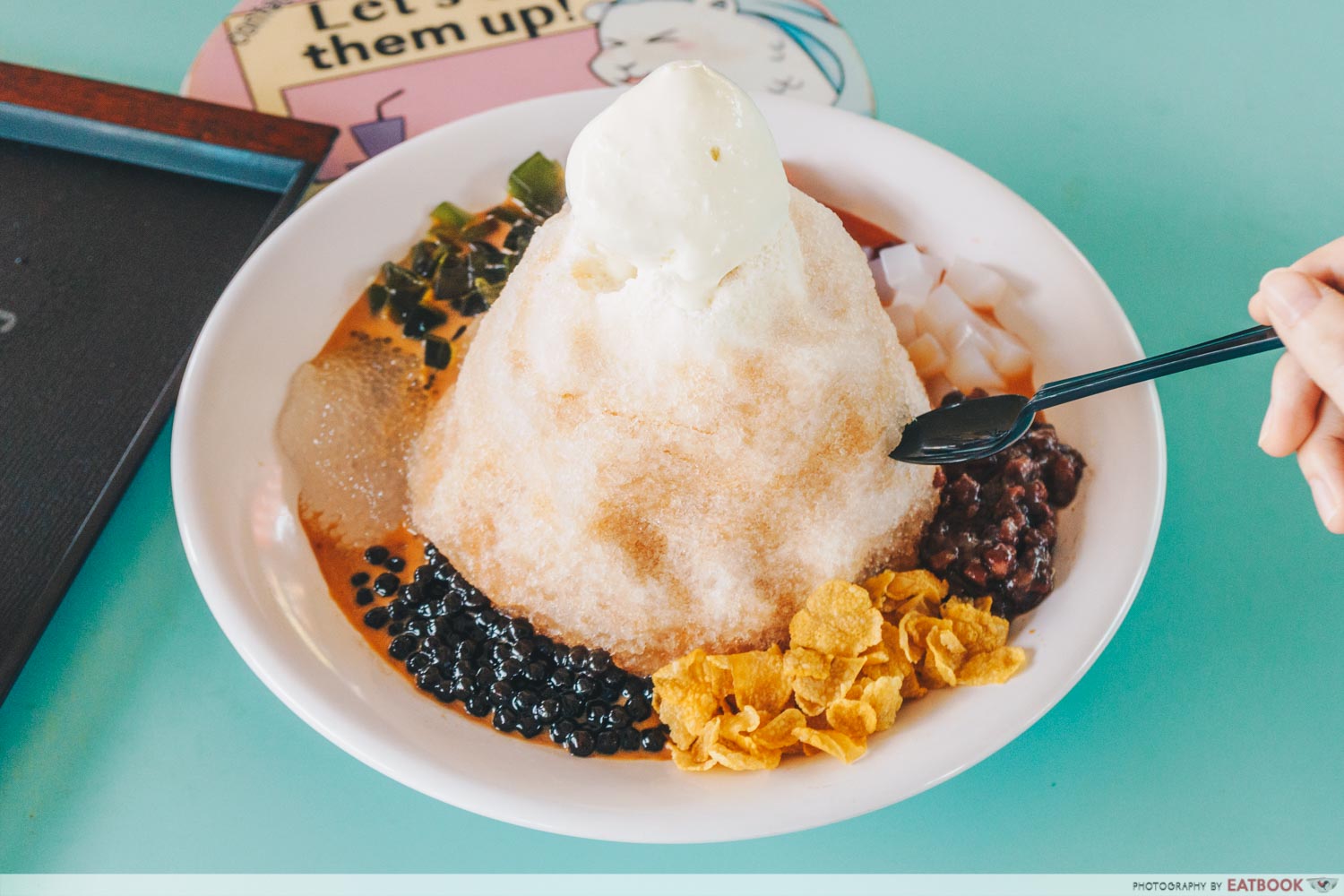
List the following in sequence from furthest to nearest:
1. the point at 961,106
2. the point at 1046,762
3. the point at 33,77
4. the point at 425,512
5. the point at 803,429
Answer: the point at 961,106 → the point at 33,77 → the point at 425,512 → the point at 1046,762 → the point at 803,429

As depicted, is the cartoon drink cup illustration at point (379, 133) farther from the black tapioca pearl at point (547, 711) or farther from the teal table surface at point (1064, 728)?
the black tapioca pearl at point (547, 711)

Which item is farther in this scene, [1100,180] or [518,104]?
[1100,180]

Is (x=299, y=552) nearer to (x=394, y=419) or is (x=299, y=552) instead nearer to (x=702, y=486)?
(x=394, y=419)

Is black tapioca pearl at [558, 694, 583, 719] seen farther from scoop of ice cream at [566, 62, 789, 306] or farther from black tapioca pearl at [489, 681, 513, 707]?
scoop of ice cream at [566, 62, 789, 306]

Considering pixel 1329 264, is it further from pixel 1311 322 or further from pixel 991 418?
pixel 991 418

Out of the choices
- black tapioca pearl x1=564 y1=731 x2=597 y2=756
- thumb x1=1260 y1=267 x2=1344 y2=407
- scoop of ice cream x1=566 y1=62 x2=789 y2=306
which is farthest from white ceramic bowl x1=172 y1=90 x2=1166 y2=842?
scoop of ice cream x1=566 y1=62 x2=789 y2=306

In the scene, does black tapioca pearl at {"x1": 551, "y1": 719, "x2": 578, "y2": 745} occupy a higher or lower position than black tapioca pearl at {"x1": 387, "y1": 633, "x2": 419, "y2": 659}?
higher

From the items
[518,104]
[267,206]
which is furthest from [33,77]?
[518,104]
